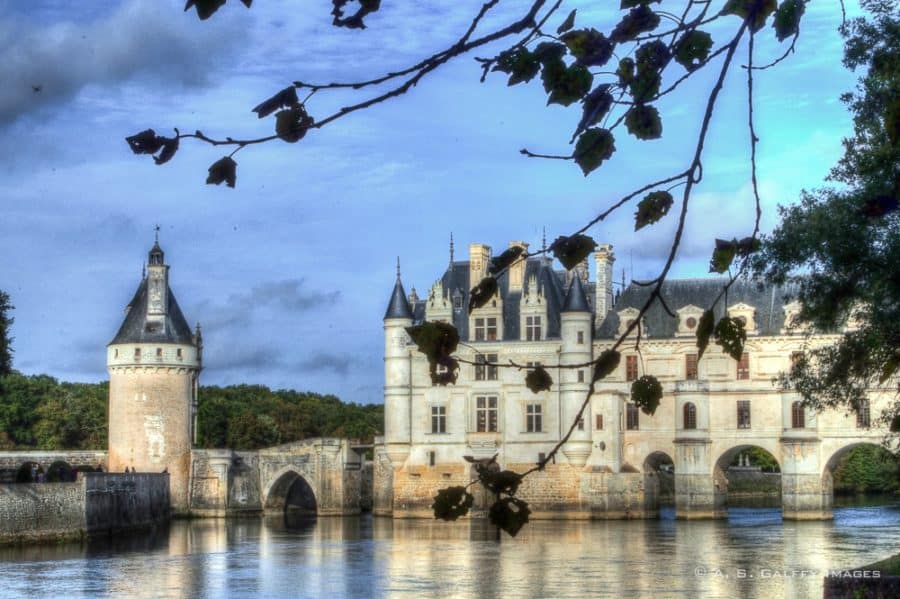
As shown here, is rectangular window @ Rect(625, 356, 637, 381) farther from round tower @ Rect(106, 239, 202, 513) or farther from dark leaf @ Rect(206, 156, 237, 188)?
dark leaf @ Rect(206, 156, 237, 188)

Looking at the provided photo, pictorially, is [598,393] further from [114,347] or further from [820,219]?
[820,219]

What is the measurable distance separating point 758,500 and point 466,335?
68.3 ft

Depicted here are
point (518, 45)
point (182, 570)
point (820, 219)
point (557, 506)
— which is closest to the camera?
point (518, 45)

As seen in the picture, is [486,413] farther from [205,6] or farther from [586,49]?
[205,6]

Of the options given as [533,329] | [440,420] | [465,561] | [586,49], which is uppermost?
[533,329]

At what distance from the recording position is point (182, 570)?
2995 cm

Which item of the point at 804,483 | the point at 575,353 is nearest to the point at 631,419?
the point at 575,353

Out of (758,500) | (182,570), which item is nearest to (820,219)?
(182,570)

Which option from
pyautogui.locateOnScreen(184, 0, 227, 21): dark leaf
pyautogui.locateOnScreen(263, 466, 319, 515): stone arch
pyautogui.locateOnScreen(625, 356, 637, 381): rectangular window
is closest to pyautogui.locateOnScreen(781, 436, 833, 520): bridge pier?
pyautogui.locateOnScreen(625, 356, 637, 381): rectangular window

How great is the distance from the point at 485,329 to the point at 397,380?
355 centimetres

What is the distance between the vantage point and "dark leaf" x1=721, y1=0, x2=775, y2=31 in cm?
405

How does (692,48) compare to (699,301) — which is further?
(699,301)

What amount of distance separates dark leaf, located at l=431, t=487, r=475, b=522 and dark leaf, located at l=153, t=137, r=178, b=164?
3.64 feet

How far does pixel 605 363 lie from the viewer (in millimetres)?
3895
